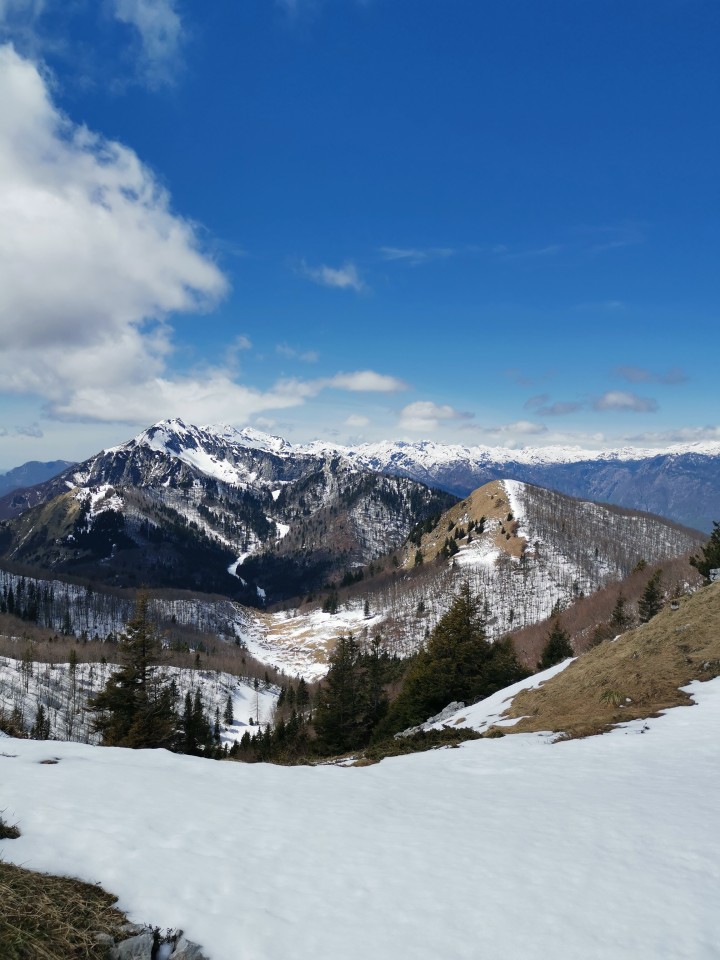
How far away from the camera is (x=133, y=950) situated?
16.5ft

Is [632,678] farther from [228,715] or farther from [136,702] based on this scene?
[228,715]

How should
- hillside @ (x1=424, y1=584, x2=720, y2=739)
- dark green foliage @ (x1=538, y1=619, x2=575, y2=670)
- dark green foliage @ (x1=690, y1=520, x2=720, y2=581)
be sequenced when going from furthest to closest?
dark green foliage @ (x1=538, y1=619, x2=575, y2=670) → dark green foliage @ (x1=690, y1=520, x2=720, y2=581) → hillside @ (x1=424, y1=584, x2=720, y2=739)

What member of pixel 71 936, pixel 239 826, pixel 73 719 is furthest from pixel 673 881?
pixel 73 719

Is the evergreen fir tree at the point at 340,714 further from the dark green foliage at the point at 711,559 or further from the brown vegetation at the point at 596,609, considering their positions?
the brown vegetation at the point at 596,609

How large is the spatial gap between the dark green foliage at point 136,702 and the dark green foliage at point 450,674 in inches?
689

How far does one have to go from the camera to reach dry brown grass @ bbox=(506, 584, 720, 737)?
1944 centimetres

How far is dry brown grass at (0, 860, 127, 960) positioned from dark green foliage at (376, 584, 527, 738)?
113ft

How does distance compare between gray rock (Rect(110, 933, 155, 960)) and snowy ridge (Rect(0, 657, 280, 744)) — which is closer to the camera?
gray rock (Rect(110, 933, 155, 960))

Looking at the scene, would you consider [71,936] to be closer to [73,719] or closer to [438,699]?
[438,699]

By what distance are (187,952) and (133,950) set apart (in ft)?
1.88

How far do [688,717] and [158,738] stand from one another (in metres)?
34.1

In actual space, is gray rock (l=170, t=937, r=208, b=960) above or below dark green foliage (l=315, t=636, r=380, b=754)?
above

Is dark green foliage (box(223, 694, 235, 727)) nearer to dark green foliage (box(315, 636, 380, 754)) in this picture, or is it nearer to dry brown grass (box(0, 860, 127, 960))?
dark green foliage (box(315, 636, 380, 754))

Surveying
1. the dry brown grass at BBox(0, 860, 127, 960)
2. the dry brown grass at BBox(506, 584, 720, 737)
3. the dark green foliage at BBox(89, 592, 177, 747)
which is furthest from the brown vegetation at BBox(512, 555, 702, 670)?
the dry brown grass at BBox(0, 860, 127, 960)
